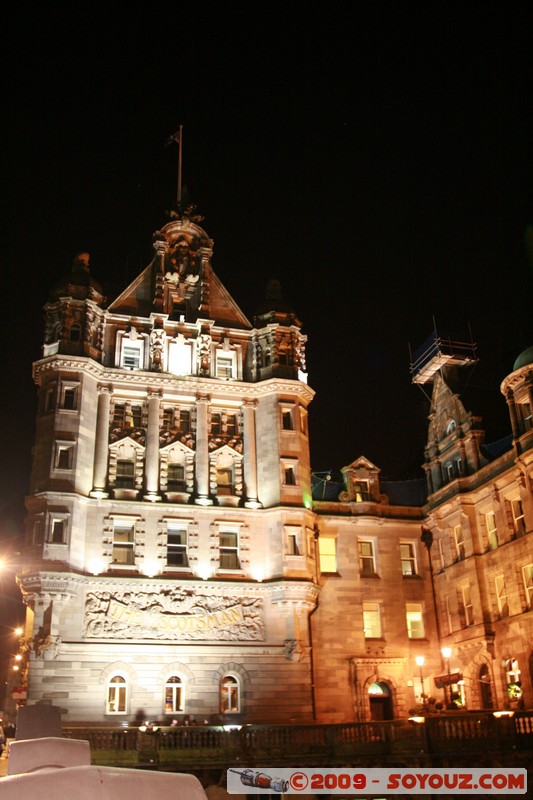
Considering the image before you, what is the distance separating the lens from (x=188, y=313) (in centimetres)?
4597

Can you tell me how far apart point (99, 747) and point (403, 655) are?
781 inches

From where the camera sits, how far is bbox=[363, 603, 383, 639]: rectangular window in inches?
1706

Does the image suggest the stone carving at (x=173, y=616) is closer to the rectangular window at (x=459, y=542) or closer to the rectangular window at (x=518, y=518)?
the rectangular window at (x=459, y=542)

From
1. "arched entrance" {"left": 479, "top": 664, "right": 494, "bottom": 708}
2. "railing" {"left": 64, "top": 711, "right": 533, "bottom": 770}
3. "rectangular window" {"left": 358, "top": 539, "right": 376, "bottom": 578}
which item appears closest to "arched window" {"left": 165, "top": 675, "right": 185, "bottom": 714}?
"railing" {"left": 64, "top": 711, "right": 533, "bottom": 770}

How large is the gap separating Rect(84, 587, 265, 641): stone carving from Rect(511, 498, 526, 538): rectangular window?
44.3 feet

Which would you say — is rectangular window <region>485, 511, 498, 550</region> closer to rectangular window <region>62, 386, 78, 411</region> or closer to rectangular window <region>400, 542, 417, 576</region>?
rectangular window <region>400, 542, 417, 576</region>

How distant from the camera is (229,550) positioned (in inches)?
1602

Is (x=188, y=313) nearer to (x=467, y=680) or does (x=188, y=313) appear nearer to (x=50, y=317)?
(x=50, y=317)

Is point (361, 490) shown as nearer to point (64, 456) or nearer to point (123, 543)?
point (123, 543)

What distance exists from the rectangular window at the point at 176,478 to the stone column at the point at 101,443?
348cm

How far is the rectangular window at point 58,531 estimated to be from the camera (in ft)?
122

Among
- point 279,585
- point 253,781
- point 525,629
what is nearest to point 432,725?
point 525,629

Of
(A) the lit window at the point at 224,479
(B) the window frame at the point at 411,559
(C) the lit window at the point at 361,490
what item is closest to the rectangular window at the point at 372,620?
(B) the window frame at the point at 411,559

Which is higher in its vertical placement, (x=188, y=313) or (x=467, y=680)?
(x=188, y=313)
